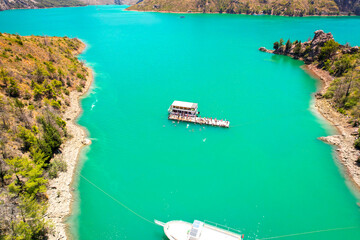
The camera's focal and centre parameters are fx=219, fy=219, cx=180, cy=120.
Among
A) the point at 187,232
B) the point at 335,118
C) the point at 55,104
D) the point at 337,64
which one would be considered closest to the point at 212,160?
the point at 187,232

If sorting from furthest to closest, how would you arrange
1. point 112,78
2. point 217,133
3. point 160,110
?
1. point 112,78
2. point 160,110
3. point 217,133

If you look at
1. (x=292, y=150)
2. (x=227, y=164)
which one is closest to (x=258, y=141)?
(x=292, y=150)

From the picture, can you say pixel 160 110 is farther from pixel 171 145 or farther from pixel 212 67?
pixel 212 67

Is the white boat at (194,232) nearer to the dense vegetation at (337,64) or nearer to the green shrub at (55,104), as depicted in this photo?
the dense vegetation at (337,64)

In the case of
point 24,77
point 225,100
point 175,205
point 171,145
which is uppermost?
point 24,77

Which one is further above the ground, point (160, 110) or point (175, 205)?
point (160, 110)

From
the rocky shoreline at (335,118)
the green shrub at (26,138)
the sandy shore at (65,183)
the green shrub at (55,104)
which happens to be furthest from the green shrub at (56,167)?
the rocky shoreline at (335,118)

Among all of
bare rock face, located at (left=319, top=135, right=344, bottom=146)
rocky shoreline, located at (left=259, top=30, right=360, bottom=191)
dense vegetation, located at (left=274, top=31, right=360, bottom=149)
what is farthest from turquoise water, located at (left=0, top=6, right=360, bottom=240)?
dense vegetation, located at (left=274, top=31, right=360, bottom=149)
